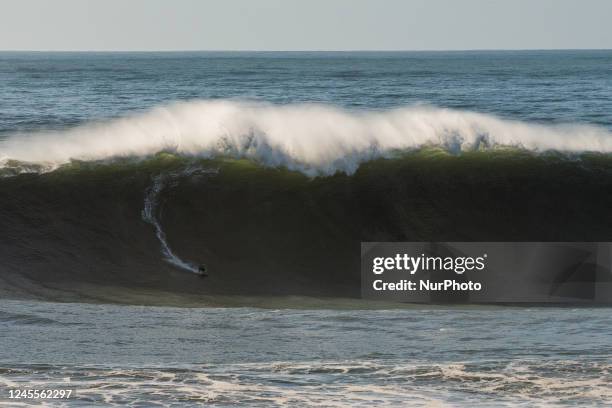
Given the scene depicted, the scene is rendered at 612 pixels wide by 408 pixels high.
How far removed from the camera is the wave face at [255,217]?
11.6 meters

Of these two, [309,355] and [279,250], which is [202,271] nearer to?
[279,250]

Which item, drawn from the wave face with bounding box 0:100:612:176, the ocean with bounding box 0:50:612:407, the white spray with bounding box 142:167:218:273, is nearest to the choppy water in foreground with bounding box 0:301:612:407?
the ocean with bounding box 0:50:612:407

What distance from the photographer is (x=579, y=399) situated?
704 cm

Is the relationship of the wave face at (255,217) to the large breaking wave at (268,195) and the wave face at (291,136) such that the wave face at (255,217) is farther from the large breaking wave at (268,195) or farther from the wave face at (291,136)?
the wave face at (291,136)

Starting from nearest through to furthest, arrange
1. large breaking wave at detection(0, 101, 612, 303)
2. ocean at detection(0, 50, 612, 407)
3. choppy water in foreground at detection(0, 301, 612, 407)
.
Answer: choppy water in foreground at detection(0, 301, 612, 407) < ocean at detection(0, 50, 612, 407) < large breaking wave at detection(0, 101, 612, 303)

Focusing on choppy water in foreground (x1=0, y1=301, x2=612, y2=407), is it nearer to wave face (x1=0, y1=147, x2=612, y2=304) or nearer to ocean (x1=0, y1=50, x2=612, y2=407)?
ocean (x1=0, y1=50, x2=612, y2=407)

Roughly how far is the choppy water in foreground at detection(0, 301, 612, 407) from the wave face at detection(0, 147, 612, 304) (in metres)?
1.60

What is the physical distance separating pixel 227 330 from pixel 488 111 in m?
30.0

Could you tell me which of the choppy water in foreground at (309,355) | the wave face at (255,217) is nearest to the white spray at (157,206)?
the wave face at (255,217)

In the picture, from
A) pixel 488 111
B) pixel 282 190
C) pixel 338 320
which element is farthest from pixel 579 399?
pixel 488 111

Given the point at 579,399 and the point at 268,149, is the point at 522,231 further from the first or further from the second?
the point at 579,399

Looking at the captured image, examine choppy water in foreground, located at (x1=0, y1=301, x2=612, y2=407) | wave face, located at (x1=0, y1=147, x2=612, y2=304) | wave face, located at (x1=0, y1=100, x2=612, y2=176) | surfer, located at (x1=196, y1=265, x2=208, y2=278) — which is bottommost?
surfer, located at (x1=196, y1=265, x2=208, y2=278)

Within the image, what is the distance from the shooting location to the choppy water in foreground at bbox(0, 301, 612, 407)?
282 inches

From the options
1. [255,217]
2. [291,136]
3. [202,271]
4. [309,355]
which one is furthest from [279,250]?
[309,355]
